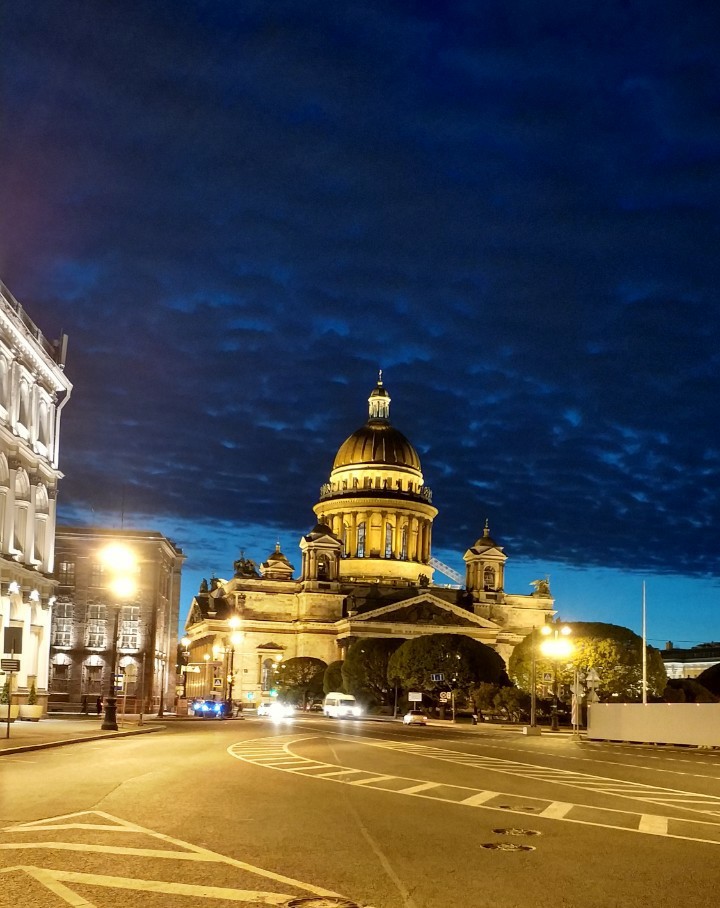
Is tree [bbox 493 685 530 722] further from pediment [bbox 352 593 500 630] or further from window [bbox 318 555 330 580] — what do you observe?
window [bbox 318 555 330 580]

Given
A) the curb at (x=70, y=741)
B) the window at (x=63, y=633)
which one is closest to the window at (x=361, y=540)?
the window at (x=63, y=633)

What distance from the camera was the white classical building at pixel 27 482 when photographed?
47719mm

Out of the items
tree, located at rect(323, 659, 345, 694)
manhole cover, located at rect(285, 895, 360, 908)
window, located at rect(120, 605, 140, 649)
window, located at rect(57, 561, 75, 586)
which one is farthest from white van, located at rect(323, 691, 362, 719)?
manhole cover, located at rect(285, 895, 360, 908)

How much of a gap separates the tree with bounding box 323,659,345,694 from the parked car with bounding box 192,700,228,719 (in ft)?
79.2

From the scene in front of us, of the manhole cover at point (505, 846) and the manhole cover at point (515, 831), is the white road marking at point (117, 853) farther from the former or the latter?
the manhole cover at point (515, 831)

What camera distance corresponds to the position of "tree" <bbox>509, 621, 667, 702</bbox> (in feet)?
258

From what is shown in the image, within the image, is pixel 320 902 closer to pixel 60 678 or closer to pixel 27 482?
pixel 27 482

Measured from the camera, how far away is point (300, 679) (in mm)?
114688

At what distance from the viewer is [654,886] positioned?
34.1 feet

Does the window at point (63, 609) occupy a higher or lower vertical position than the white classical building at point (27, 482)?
lower

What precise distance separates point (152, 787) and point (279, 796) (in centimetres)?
236

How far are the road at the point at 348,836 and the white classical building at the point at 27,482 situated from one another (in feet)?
82.4

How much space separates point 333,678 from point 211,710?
27.3 meters

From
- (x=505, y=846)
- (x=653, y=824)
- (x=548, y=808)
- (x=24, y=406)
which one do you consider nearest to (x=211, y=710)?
(x=24, y=406)
